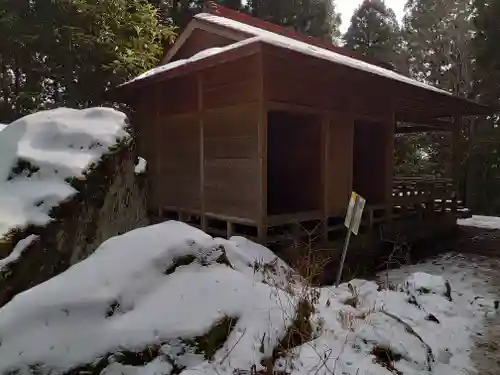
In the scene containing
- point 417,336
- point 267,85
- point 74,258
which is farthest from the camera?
point 267,85

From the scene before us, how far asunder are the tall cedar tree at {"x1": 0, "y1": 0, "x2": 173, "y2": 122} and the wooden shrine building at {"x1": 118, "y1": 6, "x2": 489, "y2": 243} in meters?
2.14

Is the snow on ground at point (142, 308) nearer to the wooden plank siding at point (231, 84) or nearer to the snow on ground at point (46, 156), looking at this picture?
the snow on ground at point (46, 156)

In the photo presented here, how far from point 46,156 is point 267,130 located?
4.22 meters

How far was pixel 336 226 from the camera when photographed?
7.48m

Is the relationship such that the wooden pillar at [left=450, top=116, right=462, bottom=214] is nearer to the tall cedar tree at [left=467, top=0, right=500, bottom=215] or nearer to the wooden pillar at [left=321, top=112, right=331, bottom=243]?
the wooden pillar at [left=321, top=112, right=331, bottom=243]

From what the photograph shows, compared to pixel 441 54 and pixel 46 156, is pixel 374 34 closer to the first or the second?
pixel 441 54

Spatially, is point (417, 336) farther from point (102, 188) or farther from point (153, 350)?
point (102, 188)

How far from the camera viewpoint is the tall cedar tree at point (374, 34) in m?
23.8

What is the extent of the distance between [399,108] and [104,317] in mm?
9415

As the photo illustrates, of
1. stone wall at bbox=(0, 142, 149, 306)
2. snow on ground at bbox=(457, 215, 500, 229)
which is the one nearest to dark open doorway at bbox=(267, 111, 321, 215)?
stone wall at bbox=(0, 142, 149, 306)

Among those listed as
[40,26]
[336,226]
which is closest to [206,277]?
[336,226]

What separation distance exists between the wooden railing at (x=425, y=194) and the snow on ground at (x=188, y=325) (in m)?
5.75

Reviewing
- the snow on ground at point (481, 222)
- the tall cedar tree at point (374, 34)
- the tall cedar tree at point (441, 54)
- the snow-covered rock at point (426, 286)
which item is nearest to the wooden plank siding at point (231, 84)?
the snow-covered rock at point (426, 286)

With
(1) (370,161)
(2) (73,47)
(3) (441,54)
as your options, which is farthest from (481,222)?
(2) (73,47)
